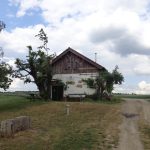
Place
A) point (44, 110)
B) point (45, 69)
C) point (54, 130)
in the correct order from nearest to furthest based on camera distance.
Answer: point (54, 130)
point (44, 110)
point (45, 69)

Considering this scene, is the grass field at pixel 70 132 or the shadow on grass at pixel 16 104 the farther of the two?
the shadow on grass at pixel 16 104

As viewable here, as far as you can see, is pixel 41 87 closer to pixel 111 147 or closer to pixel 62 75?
pixel 62 75

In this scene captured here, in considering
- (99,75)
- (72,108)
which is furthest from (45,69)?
(72,108)

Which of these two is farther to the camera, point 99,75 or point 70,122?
point 99,75

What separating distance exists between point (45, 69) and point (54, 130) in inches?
1124

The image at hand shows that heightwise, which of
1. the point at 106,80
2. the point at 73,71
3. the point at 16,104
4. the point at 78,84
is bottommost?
the point at 16,104

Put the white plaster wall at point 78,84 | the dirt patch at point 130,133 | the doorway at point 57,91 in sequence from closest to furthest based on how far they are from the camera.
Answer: the dirt patch at point 130,133, the white plaster wall at point 78,84, the doorway at point 57,91

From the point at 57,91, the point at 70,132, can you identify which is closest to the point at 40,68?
the point at 57,91

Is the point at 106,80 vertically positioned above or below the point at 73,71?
below

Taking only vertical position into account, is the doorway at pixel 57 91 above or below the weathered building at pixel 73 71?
below

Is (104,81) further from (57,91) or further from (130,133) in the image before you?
(130,133)

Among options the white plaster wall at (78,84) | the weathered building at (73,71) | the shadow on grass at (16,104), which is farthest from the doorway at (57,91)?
the shadow on grass at (16,104)

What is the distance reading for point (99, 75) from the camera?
187 ft

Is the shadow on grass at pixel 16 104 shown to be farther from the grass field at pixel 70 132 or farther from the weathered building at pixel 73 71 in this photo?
the weathered building at pixel 73 71
